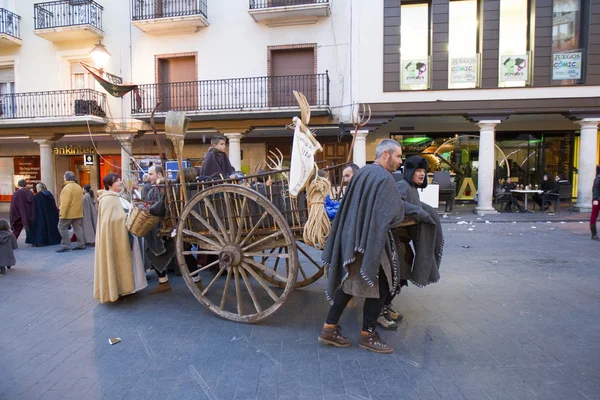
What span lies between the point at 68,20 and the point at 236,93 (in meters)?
8.12

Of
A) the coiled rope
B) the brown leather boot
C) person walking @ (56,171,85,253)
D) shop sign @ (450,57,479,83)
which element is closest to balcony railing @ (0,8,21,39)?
person walking @ (56,171,85,253)

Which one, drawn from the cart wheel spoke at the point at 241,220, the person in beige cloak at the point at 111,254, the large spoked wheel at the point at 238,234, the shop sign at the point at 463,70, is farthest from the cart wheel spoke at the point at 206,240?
the shop sign at the point at 463,70

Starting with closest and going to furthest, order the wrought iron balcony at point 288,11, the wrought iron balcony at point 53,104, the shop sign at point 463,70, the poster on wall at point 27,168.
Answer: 1. the shop sign at point 463,70
2. the wrought iron balcony at point 288,11
3. the wrought iron balcony at point 53,104
4. the poster on wall at point 27,168

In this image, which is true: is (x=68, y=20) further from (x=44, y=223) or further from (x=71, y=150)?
(x=44, y=223)

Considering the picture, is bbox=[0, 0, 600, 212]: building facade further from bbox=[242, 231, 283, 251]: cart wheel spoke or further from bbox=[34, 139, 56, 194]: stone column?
bbox=[242, 231, 283, 251]: cart wheel spoke

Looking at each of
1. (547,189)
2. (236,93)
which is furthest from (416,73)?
(236,93)

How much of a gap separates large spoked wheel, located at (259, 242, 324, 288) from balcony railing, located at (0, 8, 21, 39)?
704 inches

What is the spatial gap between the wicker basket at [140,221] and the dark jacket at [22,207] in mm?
6477

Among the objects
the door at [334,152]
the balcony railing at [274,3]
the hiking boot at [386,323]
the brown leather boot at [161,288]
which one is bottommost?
the brown leather boot at [161,288]

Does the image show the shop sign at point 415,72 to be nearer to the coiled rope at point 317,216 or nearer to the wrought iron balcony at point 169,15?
the wrought iron balcony at point 169,15

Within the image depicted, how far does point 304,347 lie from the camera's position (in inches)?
141

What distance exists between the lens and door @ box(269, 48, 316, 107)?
Answer: 602 inches

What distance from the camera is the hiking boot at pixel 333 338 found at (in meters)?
3.56

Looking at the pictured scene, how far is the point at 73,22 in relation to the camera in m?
16.4
